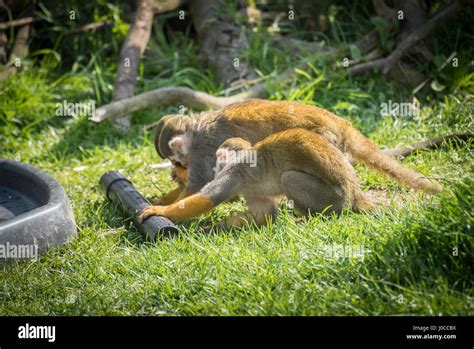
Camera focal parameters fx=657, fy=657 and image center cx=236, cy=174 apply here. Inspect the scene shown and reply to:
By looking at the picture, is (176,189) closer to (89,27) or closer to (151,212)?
(151,212)

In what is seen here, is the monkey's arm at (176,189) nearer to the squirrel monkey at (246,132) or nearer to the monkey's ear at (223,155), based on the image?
the squirrel monkey at (246,132)

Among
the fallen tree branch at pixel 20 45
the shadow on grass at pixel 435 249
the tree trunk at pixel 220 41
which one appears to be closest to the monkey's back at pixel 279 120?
the shadow on grass at pixel 435 249

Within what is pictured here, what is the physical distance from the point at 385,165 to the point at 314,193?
798 mm

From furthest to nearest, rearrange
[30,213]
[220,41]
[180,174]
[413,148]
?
[220,41]
[413,148]
[180,174]
[30,213]

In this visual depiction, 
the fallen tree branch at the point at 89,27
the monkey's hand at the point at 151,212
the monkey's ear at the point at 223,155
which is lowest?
the monkey's hand at the point at 151,212

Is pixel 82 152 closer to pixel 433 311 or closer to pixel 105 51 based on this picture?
pixel 105 51

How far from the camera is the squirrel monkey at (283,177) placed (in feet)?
17.2

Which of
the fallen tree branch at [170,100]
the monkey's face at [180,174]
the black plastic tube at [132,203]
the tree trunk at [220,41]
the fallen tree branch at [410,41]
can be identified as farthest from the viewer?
the tree trunk at [220,41]

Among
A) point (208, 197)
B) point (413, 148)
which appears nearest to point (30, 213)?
point (208, 197)

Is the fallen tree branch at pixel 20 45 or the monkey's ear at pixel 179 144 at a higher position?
the fallen tree branch at pixel 20 45

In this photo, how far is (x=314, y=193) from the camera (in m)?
5.26

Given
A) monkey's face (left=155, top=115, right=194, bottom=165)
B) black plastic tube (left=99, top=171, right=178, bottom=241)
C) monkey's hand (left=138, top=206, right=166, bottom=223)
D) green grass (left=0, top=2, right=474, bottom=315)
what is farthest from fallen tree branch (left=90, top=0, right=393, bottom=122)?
monkey's hand (left=138, top=206, right=166, bottom=223)

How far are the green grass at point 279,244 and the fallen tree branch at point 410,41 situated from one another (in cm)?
15

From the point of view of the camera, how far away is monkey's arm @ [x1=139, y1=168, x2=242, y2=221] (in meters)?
5.38
